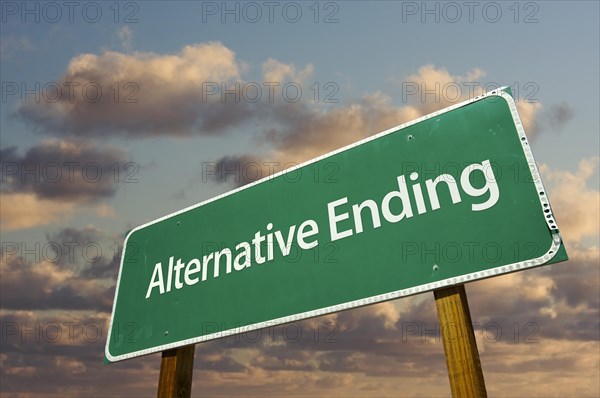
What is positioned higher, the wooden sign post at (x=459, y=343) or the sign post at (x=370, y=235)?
the sign post at (x=370, y=235)

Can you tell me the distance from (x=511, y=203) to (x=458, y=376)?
0.90 m

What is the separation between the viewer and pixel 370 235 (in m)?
3.02

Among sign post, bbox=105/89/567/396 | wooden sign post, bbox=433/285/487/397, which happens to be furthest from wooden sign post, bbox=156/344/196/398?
wooden sign post, bbox=433/285/487/397

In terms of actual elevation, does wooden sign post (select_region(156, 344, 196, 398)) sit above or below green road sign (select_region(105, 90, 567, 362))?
below

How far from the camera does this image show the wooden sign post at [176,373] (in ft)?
13.1

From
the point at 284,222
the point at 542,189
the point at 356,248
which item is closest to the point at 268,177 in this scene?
the point at 284,222

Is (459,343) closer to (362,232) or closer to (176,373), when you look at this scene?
(362,232)

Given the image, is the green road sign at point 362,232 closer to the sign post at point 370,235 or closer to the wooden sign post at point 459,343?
the sign post at point 370,235

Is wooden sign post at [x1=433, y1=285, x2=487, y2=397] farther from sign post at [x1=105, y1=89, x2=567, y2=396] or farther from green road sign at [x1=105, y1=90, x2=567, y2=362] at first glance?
green road sign at [x1=105, y1=90, x2=567, y2=362]

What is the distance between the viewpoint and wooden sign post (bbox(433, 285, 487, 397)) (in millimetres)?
2553

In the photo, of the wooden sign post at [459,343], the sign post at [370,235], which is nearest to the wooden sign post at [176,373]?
the sign post at [370,235]

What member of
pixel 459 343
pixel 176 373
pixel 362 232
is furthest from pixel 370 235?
pixel 176 373

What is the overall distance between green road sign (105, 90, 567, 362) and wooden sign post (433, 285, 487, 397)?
4.5 inches

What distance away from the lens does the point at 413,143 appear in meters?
3.10
